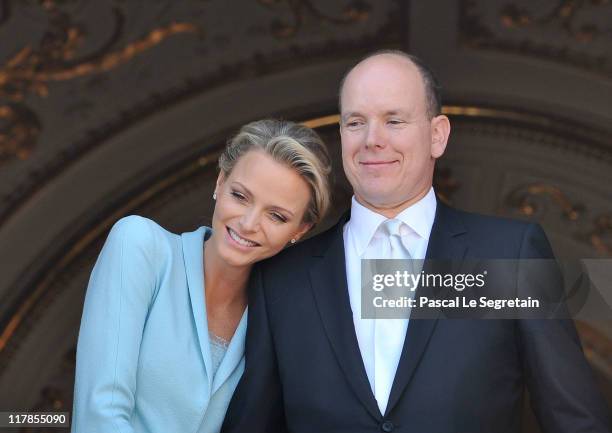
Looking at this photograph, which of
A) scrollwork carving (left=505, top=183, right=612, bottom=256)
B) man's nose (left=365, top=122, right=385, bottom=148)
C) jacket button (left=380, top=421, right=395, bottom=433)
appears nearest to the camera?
jacket button (left=380, top=421, right=395, bottom=433)

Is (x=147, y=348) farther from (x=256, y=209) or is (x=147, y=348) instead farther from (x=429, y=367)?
(x=429, y=367)

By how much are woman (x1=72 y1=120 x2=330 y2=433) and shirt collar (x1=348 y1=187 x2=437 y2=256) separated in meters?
0.08

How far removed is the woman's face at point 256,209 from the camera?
7.61 feet

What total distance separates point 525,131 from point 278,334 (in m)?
0.86

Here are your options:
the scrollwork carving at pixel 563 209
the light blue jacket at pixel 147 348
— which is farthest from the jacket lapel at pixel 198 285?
the scrollwork carving at pixel 563 209

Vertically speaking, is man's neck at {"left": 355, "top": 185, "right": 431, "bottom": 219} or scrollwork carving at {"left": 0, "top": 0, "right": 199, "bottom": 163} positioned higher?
scrollwork carving at {"left": 0, "top": 0, "right": 199, "bottom": 163}

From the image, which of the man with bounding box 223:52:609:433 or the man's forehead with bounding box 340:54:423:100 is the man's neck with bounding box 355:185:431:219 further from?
the man's forehead with bounding box 340:54:423:100

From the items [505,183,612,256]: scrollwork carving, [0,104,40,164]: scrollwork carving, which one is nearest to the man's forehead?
[505,183,612,256]: scrollwork carving

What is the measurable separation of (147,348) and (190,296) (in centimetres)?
14

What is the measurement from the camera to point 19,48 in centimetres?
280

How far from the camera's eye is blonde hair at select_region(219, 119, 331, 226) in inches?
92.7

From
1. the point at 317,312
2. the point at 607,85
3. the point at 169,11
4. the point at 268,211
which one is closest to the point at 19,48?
the point at 169,11

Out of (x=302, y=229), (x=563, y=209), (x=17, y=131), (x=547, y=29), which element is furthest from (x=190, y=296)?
(x=547, y=29)

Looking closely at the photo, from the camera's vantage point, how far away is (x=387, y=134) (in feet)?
7.59
